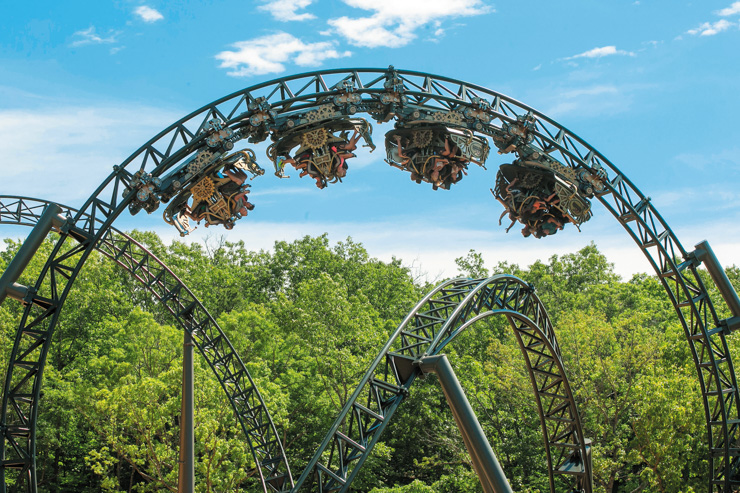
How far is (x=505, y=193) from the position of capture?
1183cm

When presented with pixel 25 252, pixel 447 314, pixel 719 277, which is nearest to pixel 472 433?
pixel 447 314

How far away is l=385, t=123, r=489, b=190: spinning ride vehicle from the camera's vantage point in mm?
10445

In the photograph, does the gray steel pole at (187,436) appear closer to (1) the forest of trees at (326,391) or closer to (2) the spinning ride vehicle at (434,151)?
(1) the forest of trees at (326,391)

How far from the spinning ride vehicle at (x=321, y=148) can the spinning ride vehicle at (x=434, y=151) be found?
60 cm

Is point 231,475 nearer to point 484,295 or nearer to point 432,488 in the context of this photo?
point 432,488

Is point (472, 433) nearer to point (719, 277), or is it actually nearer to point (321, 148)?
point (321, 148)

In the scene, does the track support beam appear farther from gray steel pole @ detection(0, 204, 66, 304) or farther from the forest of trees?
gray steel pole @ detection(0, 204, 66, 304)

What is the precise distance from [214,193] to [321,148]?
1.65 m

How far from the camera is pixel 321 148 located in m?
10.0

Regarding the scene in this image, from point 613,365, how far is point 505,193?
40.7 ft

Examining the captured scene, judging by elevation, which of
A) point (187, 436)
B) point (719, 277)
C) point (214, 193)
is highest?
point (214, 193)

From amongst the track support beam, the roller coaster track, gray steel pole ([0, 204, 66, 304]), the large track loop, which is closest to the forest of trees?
the roller coaster track

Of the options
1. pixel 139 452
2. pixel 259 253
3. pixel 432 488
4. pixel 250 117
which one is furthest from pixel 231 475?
pixel 259 253

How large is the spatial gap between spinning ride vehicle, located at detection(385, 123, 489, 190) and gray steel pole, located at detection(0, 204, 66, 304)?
486 centimetres
